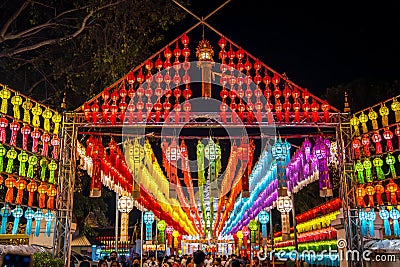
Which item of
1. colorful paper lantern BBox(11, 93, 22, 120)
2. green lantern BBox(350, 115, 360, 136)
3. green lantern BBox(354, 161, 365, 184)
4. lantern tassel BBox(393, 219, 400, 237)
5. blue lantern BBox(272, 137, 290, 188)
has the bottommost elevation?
lantern tassel BBox(393, 219, 400, 237)

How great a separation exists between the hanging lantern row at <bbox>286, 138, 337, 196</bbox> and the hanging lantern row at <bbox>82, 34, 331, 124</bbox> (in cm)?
116

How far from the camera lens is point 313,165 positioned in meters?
13.9

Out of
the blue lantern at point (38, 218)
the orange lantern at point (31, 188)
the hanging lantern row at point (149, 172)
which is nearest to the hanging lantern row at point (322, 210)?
the hanging lantern row at point (149, 172)

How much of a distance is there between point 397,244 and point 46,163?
9720 millimetres

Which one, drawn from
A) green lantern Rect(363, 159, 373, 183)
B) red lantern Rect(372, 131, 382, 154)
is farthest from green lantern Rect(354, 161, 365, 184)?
red lantern Rect(372, 131, 382, 154)

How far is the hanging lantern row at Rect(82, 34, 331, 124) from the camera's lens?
41.8 ft

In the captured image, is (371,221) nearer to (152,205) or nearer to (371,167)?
(371,167)

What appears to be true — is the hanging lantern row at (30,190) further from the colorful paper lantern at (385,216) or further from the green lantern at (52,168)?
the colorful paper lantern at (385,216)

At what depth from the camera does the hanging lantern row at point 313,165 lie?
13.3 meters

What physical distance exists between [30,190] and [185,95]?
193 inches

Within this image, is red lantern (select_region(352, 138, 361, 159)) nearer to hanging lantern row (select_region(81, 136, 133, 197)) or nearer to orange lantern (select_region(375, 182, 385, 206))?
orange lantern (select_region(375, 182, 385, 206))

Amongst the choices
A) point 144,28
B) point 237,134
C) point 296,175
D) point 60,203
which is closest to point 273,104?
point 237,134

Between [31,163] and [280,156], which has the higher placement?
[280,156]

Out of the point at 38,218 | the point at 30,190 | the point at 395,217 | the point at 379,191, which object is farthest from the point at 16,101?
the point at 395,217
